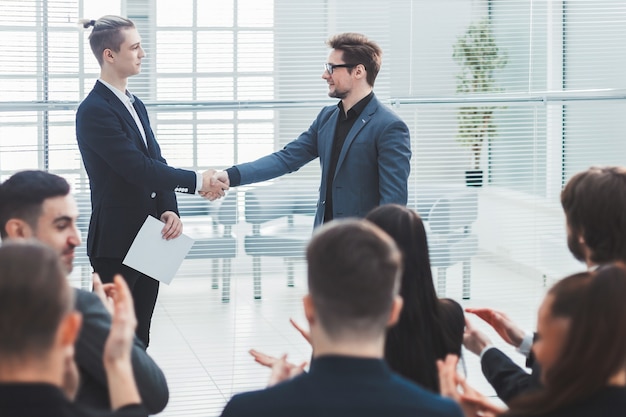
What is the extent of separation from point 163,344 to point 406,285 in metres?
2.22

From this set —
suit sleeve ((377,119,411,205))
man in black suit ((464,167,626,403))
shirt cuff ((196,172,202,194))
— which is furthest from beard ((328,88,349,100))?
man in black suit ((464,167,626,403))

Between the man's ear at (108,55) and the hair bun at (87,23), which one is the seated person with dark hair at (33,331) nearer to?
the man's ear at (108,55)

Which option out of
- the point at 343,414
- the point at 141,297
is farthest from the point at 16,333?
the point at 141,297

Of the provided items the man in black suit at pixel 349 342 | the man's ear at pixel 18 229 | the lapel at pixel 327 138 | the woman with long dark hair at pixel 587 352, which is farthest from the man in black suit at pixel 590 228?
the lapel at pixel 327 138

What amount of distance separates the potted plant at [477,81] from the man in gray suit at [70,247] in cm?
250

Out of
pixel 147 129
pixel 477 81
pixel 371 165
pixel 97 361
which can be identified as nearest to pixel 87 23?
pixel 147 129

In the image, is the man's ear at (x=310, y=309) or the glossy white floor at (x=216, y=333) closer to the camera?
the man's ear at (x=310, y=309)

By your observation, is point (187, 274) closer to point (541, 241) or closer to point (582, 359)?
point (541, 241)

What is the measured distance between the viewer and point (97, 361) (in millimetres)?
2098

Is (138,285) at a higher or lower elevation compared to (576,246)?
lower

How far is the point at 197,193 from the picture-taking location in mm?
4102

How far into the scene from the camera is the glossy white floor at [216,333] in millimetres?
4336

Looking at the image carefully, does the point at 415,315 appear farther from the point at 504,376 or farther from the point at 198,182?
the point at 198,182

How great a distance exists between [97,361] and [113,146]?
1.82 metres
